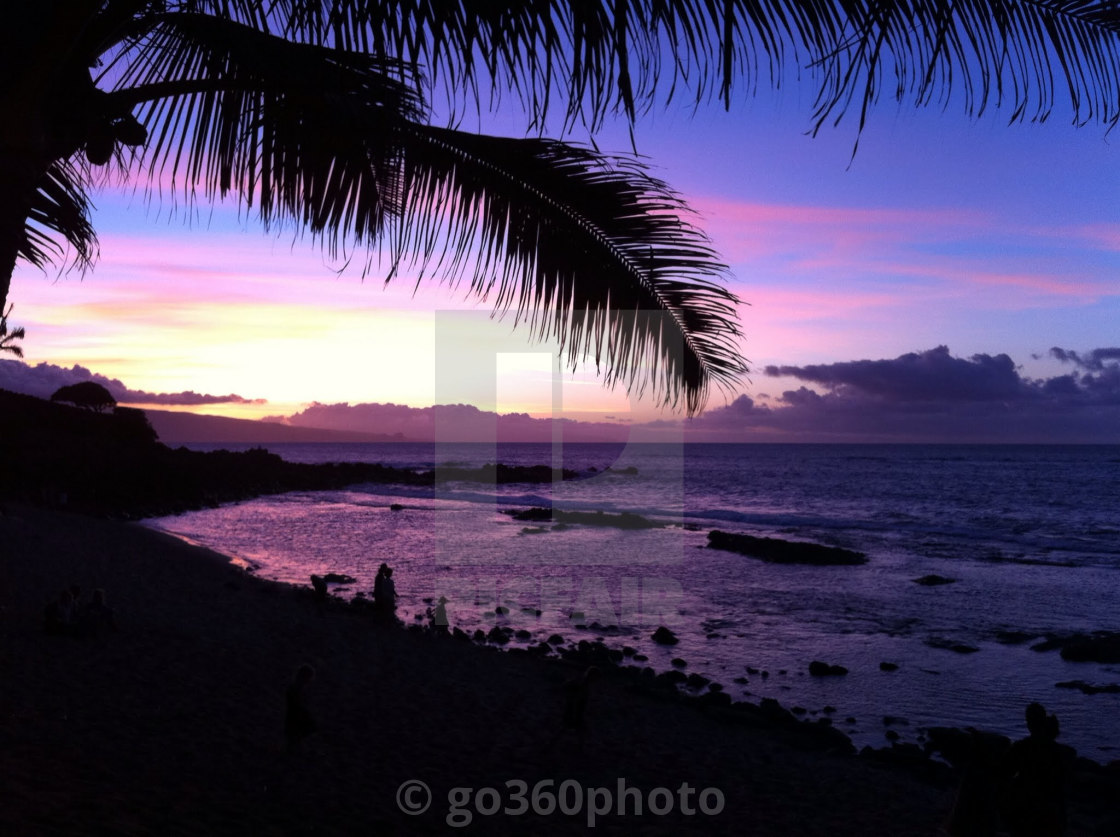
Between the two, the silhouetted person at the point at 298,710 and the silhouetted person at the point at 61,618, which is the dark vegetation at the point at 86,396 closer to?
the silhouetted person at the point at 61,618

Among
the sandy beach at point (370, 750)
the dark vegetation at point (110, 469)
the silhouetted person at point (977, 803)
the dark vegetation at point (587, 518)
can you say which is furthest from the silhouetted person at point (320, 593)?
the dark vegetation at point (587, 518)

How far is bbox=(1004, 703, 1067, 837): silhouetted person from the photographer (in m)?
5.06

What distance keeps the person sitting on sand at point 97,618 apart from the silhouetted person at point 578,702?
7.39 metres

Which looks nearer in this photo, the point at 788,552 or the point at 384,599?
the point at 384,599

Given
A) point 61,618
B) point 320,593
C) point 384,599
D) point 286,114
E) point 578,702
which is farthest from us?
point 320,593

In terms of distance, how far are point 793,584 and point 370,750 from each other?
1838 centimetres

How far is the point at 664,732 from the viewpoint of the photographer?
10.9 metres

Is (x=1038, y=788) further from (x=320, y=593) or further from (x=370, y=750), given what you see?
(x=320, y=593)

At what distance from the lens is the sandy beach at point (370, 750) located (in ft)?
22.0

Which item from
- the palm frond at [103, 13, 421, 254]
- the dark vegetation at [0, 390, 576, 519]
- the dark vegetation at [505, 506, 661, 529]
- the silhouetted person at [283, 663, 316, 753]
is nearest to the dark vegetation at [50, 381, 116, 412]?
the dark vegetation at [0, 390, 576, 519]

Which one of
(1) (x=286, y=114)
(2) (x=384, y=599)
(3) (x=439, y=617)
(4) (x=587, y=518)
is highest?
(1) (x=286, y=114)

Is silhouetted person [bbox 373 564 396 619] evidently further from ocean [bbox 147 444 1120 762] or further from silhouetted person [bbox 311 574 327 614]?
ocean [bbox 147 444 1120 762]

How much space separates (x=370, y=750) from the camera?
8.88 meters

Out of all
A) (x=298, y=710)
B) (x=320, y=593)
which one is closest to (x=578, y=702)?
(x=298, y=710)
